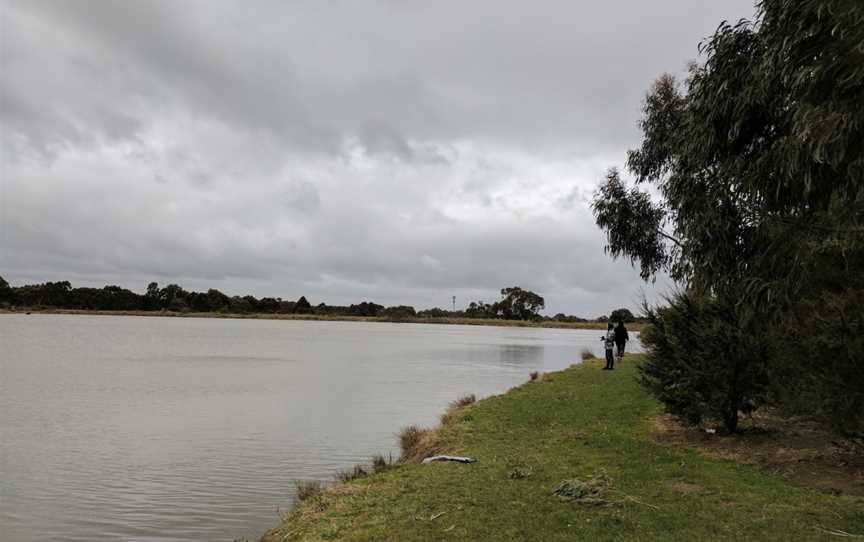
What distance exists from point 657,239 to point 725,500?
18.5 metres

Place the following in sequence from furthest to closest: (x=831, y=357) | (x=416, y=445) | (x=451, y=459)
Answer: (x=416, y=445) < (x=451, y=459) < (x=831, y=357)

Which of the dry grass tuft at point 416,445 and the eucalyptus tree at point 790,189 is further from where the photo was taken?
the dry grass tuft at point 416,445

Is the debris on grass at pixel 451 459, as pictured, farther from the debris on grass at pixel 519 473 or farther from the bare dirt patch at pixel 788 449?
the bare dirt patch at pixel 788 449

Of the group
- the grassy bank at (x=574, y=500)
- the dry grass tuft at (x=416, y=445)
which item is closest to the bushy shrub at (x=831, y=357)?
the grassy bank at (x=574, y=500)

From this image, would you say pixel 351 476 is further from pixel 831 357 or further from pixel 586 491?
pixel 831 357

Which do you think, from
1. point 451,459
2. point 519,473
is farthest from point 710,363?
point 451,459

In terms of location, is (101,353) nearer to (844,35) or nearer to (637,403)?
(637,403)

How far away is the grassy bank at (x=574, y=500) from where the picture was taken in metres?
7.88

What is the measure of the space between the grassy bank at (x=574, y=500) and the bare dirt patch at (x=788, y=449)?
465mm

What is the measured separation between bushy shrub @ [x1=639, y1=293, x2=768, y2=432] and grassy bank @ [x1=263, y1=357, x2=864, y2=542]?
1.20 meters

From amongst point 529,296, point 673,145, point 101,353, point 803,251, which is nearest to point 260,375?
point 101,353

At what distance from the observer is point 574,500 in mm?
9039

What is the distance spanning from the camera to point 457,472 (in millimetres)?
11320

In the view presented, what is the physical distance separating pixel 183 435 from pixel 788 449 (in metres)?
15.5
